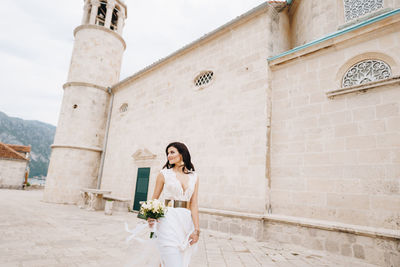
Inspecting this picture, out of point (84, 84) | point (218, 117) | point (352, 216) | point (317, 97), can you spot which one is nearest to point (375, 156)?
point (352, 216)

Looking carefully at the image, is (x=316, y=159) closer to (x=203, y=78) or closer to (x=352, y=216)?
(x=352, y=216)

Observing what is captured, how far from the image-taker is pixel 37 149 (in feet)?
344

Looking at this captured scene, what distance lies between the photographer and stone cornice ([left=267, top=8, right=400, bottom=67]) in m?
5.15

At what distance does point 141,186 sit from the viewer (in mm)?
10648

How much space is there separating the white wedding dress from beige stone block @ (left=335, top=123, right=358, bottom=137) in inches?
177

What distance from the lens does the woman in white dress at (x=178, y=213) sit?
88.2 inches

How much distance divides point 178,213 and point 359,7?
26.3ft

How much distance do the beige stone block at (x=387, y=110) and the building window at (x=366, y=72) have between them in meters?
0.70

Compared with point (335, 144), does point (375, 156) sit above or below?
below

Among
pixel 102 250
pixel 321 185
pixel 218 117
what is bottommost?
pixel 102 250

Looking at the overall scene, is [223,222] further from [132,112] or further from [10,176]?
[10,176]

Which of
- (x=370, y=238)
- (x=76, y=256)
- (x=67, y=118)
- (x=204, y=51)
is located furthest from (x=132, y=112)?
(x=370, y=238)

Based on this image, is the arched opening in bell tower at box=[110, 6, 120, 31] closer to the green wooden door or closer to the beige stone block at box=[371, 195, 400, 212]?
the green wooden door

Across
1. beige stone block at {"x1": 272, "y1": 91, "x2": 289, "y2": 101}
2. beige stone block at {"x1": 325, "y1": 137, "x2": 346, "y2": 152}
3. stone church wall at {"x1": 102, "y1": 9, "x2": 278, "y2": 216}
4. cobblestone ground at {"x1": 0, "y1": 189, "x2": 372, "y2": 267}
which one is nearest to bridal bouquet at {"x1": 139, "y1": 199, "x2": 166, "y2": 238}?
cobblestone ground at {"x1": 0, "y1": 189, "x2": 372, "y2": 267}
